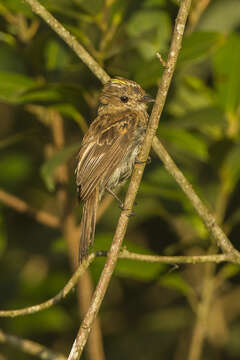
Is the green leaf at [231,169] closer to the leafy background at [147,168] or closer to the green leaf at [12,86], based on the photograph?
the leafy background at [147,168]

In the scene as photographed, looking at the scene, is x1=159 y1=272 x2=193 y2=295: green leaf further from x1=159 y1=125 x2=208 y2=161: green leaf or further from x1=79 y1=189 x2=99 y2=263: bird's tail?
x1=159 y1=125 x2=208 y2=161: green leaf

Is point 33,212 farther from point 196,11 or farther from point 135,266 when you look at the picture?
point 196,11

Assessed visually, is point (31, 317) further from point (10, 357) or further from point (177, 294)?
point (177, 294)

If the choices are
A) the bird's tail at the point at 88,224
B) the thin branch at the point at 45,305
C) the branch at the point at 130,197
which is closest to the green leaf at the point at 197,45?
the branch at the point at 130,197

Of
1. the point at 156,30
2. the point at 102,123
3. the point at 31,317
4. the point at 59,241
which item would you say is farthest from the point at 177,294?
the point at 156,30

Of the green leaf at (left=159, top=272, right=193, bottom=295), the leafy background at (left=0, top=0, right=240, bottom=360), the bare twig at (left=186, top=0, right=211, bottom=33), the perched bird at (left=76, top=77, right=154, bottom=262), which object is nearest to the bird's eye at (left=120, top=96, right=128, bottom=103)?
the perched bird at (left=76, top=77, right=154, bottom=262)
